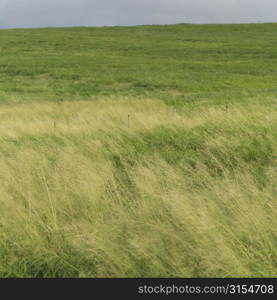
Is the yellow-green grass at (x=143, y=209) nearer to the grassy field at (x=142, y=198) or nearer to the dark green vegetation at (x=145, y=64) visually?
the grassy field at (x=142, y=198)

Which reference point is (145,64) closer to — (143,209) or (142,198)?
(142,198)

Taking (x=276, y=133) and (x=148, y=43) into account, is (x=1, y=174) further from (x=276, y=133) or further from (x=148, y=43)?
(x=148, y=43)

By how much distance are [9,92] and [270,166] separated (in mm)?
20185

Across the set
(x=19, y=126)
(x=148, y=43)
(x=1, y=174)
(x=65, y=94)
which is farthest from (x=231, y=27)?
(x=1, y=174)

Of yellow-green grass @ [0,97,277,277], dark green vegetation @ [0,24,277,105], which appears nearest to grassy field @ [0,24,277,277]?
yellow-green grass @ [0,97,277,277]

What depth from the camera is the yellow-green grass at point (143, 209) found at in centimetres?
305

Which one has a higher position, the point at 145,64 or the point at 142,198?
the point at 145,64

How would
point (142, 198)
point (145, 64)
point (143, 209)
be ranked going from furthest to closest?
point (145, 64), point (142, 198), point (143, 209)

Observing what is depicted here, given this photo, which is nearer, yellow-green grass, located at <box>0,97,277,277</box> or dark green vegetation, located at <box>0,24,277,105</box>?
yellow-green grass, located at <box>0,97,277,277</box>

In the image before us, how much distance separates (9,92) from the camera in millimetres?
21906

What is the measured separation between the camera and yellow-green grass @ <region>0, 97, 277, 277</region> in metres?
3.05

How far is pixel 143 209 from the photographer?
12.3 ft

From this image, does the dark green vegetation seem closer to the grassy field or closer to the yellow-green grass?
the grassy field

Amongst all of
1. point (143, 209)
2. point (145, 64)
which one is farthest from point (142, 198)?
point (145, 64)
